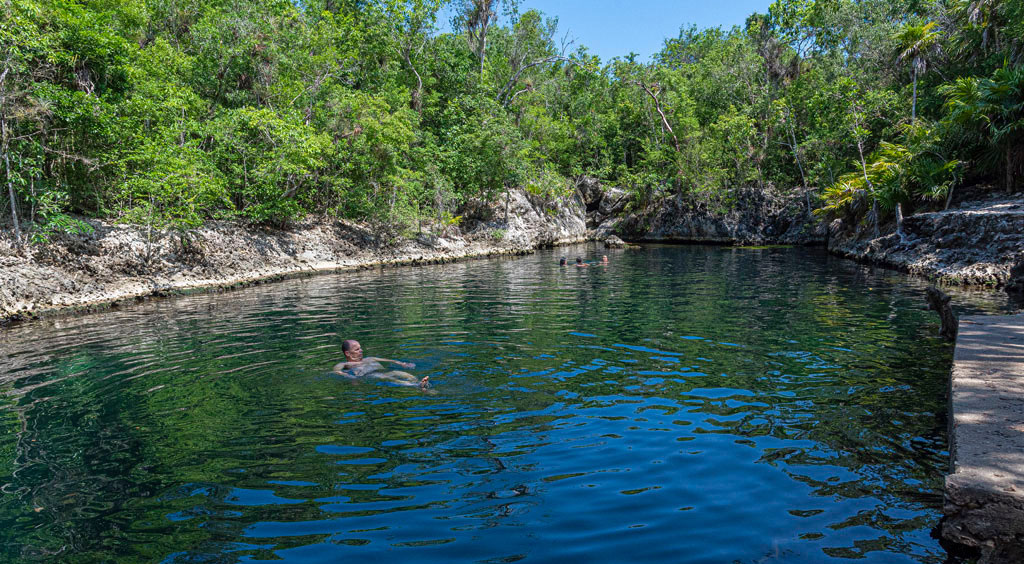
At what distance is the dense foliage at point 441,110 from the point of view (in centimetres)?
1986

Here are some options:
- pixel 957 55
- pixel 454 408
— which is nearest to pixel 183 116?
pixel 454 408

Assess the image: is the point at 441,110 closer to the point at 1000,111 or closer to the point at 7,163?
the point at 7,163

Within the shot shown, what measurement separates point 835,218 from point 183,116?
38587 millimetres

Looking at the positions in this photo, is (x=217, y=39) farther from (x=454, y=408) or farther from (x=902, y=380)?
(x=902, y=380)

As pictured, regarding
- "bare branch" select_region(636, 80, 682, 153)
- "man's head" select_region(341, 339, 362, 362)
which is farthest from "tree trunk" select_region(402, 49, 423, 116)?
"man's head" select_region(341, 339, 362, 362)

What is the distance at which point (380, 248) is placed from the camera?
32.0 metres

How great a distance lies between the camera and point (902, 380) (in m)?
7.38

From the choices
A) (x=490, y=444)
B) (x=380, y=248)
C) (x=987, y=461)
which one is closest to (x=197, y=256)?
(x=380, y=248)

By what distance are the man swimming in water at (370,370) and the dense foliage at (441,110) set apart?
50.1 feet

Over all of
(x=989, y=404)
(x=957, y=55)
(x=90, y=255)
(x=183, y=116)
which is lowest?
(x=989, y=404)

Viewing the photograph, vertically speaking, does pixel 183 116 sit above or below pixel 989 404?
above

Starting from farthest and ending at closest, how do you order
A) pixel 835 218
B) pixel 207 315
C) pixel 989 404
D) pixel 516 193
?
pixel 516 193, pixel 835 218, pixel 207 315, pixel 989 404

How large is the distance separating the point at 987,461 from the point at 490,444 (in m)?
4.13

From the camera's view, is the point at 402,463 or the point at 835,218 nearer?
the point at 402,463
